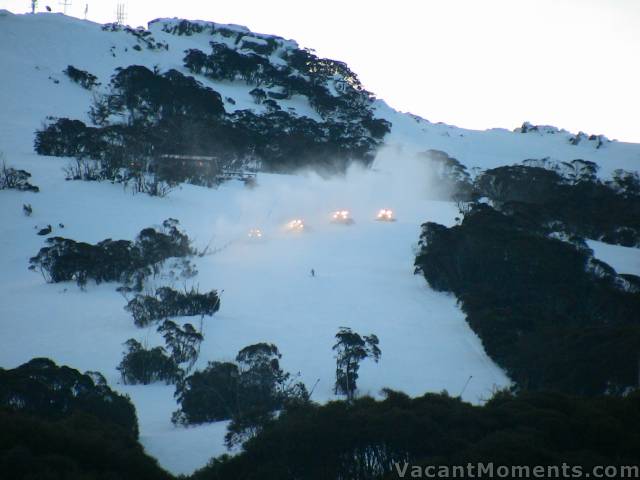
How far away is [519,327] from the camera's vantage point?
2244 cm

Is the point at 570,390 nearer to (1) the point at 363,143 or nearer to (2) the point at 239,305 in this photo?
(2) the point at 239,305

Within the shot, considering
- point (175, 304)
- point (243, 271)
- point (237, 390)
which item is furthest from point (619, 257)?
point (237, 390)

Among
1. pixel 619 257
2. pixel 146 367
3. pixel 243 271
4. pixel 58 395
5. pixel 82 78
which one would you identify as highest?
pixel 82 78

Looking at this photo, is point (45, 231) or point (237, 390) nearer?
point (237, 390)

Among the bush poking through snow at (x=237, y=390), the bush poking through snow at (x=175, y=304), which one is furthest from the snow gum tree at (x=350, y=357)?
the bush poking through snow at (x=175, y=304)

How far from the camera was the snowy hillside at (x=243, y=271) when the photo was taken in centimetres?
2011

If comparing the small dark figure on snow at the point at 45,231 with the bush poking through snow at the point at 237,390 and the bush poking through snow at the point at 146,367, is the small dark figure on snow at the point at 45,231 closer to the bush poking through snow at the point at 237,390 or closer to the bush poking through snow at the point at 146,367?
the bush poking through snow at the point at 146,367

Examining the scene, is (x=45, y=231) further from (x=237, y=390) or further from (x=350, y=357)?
(x=350, y=357)

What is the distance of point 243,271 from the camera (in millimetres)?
31359

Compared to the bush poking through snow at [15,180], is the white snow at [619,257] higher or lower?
higher

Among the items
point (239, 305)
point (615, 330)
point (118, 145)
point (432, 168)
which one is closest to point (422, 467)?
point (615, 330)

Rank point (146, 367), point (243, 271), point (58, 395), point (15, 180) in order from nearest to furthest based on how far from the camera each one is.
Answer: point (58, 395) → point (146, 367) → point (243, 271) → point (15, 180)

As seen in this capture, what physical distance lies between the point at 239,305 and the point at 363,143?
47338mm

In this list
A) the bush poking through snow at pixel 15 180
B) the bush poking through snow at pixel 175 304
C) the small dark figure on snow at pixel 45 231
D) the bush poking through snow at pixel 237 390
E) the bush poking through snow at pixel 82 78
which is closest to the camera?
the bush poking through snow at pixel 237 390
